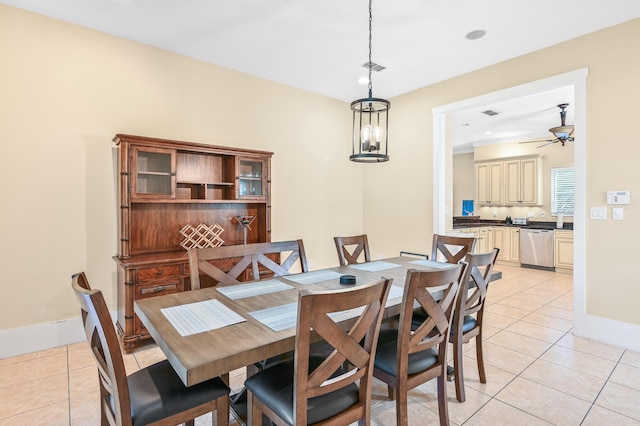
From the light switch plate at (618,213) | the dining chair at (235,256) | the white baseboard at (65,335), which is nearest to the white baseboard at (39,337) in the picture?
the white baseboard at (65,335)

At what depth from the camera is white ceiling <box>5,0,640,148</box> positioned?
273 centimetres

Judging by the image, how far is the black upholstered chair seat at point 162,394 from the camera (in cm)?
131

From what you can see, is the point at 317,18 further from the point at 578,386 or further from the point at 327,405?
the point at 578,386

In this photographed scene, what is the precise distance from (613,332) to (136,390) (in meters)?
3.93

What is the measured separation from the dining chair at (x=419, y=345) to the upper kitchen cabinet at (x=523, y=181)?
6371 millimetres

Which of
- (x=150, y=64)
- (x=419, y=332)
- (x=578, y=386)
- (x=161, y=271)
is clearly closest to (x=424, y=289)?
(x=419, y=332)

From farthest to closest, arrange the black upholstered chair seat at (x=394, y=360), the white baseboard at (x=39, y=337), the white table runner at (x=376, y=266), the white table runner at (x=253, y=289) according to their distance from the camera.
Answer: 1. the white baseboard at (x=39, y=337)
2. the white table runner at (x=376, y=266)
3. the white table runner at (x=253, y=289)
4. the black upholstered chair seat at (x=394, y=360)

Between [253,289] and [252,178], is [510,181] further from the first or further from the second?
[253,289]

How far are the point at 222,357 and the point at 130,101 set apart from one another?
124 inches

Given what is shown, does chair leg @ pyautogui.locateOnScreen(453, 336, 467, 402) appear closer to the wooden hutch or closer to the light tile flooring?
the light tile flooring

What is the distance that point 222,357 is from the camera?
1.16 metres

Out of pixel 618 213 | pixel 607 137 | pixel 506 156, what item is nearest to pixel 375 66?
pixel 607 137

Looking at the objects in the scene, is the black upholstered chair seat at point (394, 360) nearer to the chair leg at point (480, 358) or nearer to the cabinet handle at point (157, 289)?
the chair leg at point (480, 358)

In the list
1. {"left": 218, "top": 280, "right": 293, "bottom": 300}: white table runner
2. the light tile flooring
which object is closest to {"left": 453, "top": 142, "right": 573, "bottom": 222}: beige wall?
the light tile flooring
